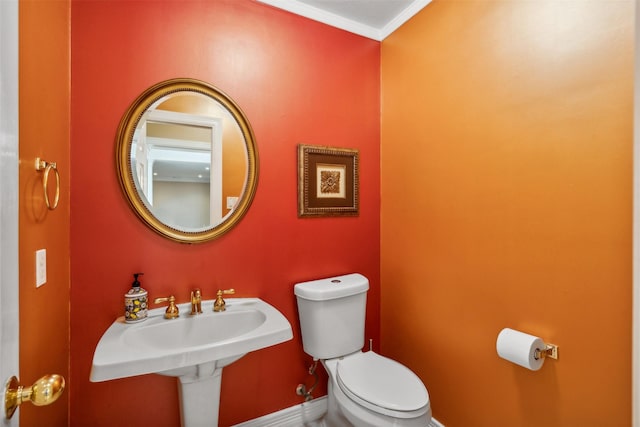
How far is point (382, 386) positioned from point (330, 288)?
0.52 metres

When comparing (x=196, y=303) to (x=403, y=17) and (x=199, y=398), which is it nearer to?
(x=199, y=398)

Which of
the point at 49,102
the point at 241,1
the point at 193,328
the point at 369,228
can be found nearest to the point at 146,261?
the point at 193,328

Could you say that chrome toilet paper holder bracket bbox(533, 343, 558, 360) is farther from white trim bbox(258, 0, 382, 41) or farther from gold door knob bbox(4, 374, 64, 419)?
white trim bbox(258, 0, 382, 41)

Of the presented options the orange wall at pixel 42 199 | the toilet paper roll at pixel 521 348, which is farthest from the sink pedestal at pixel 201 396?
the toilet paper roll at pixel 521 348

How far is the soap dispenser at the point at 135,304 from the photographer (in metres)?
1.38

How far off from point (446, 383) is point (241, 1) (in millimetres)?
2243

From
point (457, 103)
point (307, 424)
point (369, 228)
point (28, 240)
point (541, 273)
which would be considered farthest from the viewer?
point (369, 228)

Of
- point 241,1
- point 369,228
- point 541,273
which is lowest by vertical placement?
point 541,273

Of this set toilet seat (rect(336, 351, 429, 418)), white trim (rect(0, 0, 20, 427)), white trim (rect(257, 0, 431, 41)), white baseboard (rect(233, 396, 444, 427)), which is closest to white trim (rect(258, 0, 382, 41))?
white trim (rect(257, 0, 431, 41))

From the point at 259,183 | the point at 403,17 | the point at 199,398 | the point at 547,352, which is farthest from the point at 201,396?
the point at 403,17

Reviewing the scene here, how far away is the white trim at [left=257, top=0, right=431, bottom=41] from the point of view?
69.8 inches

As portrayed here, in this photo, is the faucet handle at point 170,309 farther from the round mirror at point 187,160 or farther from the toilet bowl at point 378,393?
the toilet bowl at point 378,393

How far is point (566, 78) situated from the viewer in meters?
1.18

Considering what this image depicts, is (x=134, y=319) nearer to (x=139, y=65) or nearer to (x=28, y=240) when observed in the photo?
(x=28, y=240)
